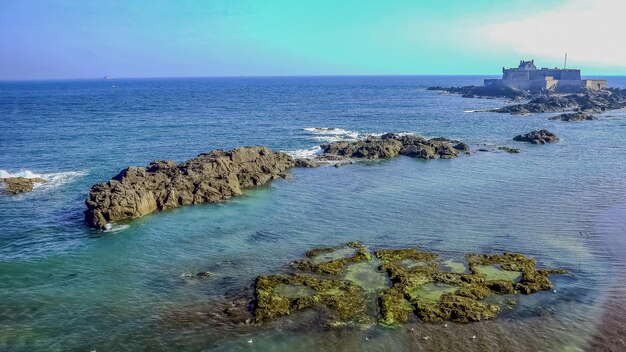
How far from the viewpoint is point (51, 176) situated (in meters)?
51.2

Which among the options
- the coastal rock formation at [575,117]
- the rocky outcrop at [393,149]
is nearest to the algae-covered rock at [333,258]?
the rocky outcrop at [393,149]

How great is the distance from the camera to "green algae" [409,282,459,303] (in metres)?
24.7

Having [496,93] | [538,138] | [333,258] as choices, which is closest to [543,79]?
[496,93]

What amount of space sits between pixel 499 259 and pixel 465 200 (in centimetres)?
1279

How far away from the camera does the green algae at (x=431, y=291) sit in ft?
81.1

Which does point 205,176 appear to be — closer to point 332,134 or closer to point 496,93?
point 332,134

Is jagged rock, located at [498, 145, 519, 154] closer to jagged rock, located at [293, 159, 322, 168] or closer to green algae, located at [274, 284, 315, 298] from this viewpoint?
jagged rock, located at [293, 159, 322, 168]

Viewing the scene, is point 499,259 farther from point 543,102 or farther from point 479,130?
point 543,102

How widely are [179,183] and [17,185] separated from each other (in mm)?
15752

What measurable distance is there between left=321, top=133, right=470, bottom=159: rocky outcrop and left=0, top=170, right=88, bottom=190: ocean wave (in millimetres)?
28253

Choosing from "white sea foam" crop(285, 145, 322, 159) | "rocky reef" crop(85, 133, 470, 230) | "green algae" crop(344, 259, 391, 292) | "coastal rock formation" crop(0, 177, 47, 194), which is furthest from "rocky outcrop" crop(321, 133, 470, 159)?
"green algae" crop(344, 259, 391, 292)

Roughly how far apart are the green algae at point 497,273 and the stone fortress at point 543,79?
523 feet

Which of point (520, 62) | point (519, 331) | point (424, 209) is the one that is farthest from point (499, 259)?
point (520, 62)

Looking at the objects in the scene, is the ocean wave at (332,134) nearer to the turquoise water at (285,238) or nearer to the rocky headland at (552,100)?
the turquoise water at (285,238)
